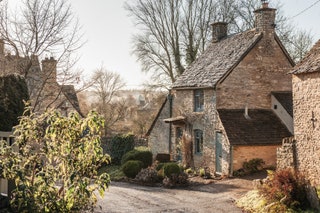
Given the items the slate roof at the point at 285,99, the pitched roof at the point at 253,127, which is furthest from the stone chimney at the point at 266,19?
the pitched roof at the point at 253,127

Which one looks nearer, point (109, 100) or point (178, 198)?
point (178, 198)

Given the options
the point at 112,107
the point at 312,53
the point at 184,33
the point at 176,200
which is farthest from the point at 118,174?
the point at 112,107

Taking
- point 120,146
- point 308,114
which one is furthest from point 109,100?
point 308,114

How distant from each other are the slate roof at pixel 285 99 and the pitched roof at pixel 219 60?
3265 mm

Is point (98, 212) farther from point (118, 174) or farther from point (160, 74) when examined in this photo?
point (160, 74)

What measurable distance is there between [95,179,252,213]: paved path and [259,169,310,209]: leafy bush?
135 centimetres

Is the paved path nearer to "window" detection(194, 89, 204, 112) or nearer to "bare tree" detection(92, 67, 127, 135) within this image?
"window" detection(194, 89, 204, 112)

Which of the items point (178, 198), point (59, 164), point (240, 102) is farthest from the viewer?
point (240, 102)

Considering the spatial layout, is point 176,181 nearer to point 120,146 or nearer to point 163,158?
point 163,158

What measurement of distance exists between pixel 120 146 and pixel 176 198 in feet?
43.6

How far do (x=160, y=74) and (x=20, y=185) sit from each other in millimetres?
27473

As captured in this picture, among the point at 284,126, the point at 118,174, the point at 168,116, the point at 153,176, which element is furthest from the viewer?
the point at 168,116

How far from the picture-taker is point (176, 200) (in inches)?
621

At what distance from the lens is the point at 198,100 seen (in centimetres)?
2419
